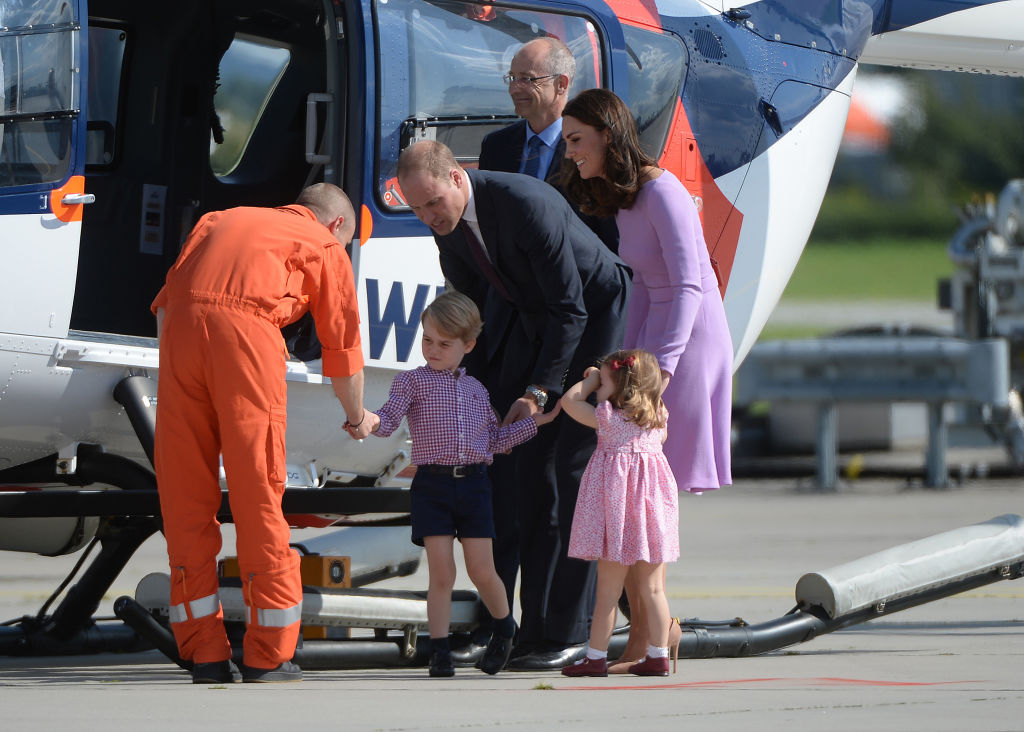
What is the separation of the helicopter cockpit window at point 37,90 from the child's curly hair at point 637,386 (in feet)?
6.40

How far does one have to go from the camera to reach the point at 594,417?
4859 millimetres

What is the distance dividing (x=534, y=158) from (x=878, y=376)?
8.20 meters

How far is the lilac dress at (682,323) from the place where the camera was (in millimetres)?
4984

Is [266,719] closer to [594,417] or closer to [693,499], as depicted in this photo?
[594,417]

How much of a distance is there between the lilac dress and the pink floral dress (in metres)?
0.25

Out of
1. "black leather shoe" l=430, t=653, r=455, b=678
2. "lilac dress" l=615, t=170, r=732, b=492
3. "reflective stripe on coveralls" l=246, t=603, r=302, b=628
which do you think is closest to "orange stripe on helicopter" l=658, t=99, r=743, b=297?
"lilac dress" l=615, t=170, r=732, b=492

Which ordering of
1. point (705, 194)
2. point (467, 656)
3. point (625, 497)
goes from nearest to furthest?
point (625, 497)
point (467, 656)
point (705, 194)

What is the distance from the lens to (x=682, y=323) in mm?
4965

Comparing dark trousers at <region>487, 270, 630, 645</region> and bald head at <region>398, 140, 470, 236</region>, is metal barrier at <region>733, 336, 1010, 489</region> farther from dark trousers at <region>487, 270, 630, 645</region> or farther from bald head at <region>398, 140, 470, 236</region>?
bald head at <region>398, 140, 470, 236</region>

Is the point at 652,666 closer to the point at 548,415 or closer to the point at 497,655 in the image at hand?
the point at 497,655

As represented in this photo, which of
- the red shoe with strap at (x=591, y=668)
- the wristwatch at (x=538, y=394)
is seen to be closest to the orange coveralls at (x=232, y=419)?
the wristwatch at (x=538, y=394)

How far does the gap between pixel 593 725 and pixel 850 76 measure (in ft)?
14.6

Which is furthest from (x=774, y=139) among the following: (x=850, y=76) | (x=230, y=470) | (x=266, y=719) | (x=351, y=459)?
(x=266, y=719)

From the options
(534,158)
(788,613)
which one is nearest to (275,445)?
(534,158)
